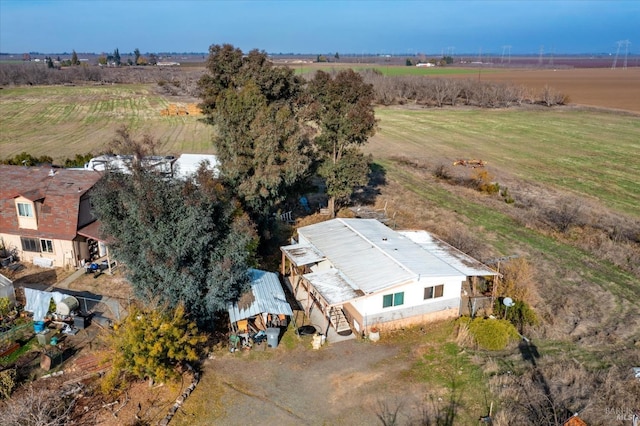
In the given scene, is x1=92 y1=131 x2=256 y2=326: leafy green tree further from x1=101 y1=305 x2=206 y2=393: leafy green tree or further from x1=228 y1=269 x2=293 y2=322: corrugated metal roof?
x1=101 y1=305 x2=206 y2=393: leafy green tree

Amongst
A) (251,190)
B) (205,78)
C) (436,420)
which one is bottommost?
(436,420)

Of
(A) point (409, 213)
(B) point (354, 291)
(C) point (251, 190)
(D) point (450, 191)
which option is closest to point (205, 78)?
(C) point (251, 190)

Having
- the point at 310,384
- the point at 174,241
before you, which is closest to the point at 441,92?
the point at 174,241

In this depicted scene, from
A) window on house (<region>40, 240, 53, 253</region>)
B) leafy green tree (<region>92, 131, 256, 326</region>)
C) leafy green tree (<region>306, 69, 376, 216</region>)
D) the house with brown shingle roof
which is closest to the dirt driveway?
leafy green tree (<region>92, 131, 256, 326</region>)

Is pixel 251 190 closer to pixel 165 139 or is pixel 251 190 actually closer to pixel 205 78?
pixel 205 78

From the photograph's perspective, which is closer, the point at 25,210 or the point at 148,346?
the point at 148,346

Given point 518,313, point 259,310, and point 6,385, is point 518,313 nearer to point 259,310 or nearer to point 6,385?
point 259,310

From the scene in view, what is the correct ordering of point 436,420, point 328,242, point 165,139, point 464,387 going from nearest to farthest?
1. point 436,420
2. point 464,387
3. point 328,242
4. point 165,139
